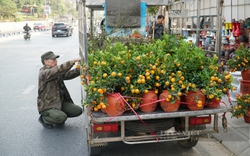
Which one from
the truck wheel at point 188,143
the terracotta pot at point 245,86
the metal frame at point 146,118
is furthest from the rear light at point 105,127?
the terracotta pot at point 245,86

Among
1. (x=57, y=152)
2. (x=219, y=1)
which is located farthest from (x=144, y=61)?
(x=57, y=152)

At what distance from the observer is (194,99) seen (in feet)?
12.2

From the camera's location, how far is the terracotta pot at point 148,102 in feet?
12.0

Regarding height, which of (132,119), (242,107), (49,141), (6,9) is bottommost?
(49,141)

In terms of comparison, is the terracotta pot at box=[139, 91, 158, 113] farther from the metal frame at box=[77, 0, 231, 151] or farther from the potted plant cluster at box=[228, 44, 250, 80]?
the potted plant cluster at box=[228, 44, 250, 80]

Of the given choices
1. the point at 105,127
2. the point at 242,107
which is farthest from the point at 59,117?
the point at 242,107

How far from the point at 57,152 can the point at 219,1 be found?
3.04m

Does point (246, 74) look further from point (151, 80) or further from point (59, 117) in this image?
point (59, 117)

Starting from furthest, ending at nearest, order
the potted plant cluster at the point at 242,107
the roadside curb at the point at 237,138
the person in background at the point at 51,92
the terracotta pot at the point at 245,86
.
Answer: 1. the terracotta pot at the point at 245,86
2. the person in background at the point at 51,92
3. the potted plant cluster at the point at 242,107
4. the roadside curb at the point at 237,138

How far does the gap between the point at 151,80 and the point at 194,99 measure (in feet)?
1.74

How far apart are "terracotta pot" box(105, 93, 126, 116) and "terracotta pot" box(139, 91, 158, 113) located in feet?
0.78

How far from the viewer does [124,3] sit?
25.7 feet

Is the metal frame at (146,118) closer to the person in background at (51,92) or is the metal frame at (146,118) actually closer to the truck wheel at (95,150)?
the truck wheel at (95,150)

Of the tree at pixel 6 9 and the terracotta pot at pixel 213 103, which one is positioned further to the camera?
the tree at pixel 6 9
